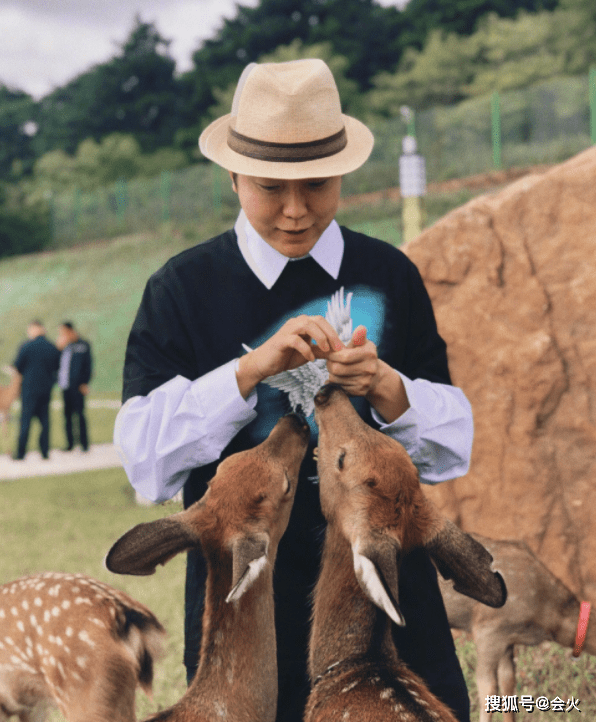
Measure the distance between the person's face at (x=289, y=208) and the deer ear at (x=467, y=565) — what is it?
0.86 m

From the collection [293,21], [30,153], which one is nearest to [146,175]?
[293,21]

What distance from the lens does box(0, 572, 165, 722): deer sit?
3420 millimetres

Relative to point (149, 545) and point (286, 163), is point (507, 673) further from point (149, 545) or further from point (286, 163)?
point (286, 163)

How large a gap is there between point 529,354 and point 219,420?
3.28 meters

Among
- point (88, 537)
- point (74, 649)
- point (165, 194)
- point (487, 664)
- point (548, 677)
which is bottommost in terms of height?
point (165, 194)

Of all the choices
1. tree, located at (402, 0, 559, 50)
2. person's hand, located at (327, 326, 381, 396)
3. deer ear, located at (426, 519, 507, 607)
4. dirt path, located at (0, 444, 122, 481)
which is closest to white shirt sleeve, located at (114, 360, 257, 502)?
person's hand, located at (327, 326, 381, 396)

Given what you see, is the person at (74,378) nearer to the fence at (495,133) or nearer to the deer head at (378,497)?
the deer head at (378,497)

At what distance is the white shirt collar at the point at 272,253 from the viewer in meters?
2.25

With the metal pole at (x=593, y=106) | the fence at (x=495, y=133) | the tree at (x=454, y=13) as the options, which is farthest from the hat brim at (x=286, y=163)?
the tree at (x=454, y=13)

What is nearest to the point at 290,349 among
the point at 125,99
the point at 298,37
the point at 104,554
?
the point at 104,554

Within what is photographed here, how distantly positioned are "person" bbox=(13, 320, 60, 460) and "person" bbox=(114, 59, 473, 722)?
10.1 metres

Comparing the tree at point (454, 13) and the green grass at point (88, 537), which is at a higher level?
the tree at point (454, 13)

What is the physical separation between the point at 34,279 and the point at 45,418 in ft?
58.0

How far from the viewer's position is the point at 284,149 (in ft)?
6.66
